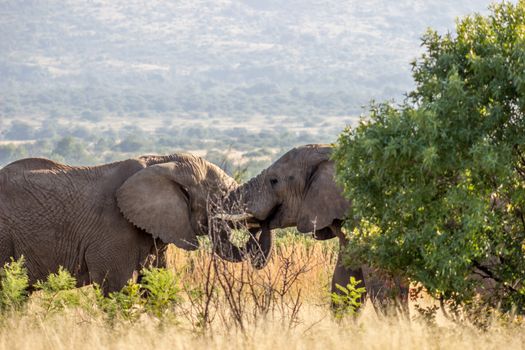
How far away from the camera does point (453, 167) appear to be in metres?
9.84

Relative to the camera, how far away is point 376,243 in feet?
34.5

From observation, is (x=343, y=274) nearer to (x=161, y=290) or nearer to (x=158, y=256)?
(x=158, y=256)

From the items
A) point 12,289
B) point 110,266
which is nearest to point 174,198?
point 110,266

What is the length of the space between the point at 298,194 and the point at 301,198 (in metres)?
0.05

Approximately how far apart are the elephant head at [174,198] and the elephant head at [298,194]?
55 centimetres

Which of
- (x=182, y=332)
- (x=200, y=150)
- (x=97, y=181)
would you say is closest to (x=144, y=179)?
(x=97, y=181)

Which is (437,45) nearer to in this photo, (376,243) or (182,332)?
(376,243)

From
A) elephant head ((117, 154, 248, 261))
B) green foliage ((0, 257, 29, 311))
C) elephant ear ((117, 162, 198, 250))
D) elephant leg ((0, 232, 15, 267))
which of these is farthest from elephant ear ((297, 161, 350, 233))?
elephant leg ((0, 232, 15, 267))

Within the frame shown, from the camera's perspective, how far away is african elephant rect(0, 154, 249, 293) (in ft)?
44.4

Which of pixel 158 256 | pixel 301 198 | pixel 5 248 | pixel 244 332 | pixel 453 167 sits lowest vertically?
pixel 158 256

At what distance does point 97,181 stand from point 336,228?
2684mm

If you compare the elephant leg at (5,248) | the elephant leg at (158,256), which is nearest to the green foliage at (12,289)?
the elephant leg at (5,248)

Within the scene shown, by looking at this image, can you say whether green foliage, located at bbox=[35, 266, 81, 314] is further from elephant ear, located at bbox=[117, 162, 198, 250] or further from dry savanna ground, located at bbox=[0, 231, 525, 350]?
elephant ear, located at bbox=[117, 162, 198, 250]

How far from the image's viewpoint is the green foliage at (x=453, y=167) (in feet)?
32.0
